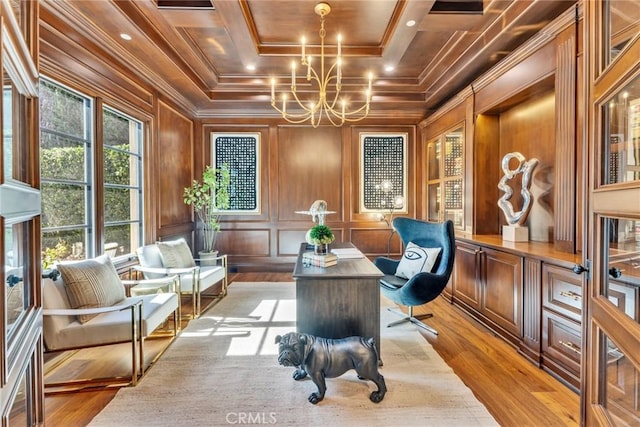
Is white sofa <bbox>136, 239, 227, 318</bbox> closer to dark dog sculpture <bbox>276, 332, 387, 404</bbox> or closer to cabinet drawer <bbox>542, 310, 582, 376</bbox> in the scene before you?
dark dog sculpture <bbox>276, 332, 387, 404</bbox>

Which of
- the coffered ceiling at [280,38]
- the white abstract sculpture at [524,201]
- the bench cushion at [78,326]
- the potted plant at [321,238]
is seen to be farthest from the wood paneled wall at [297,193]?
the bench cushion at [78,326]

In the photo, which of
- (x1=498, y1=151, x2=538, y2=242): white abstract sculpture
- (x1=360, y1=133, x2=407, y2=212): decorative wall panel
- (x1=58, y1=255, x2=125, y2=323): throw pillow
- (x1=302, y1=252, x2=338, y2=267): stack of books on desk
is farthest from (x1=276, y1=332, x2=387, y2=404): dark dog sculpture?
(x1=360, y1=133, x2=407, y2=212): decorative wall panel

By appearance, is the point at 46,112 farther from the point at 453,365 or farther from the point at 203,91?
the point at 453,365

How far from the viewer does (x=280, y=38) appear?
3465 millimetres

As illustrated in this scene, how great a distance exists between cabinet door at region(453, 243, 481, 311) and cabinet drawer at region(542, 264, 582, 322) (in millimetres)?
919

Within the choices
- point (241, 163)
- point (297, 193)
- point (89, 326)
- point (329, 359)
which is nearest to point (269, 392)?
point (329, 359)

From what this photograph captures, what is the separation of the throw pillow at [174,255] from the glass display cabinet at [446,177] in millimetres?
3553

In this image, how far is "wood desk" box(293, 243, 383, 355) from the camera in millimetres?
2178

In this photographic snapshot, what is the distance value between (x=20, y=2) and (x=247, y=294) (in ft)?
12.0

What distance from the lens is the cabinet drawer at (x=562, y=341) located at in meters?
2.05

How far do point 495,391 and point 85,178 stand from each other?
394 cm

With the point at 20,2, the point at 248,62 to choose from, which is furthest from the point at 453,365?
the point at 248,62

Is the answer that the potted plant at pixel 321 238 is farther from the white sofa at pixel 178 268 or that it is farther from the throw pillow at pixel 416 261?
the white sofa at pixel 178 268

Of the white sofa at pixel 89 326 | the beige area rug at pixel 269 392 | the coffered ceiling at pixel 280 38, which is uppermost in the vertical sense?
the coffered ceiling at pixel 280 38
